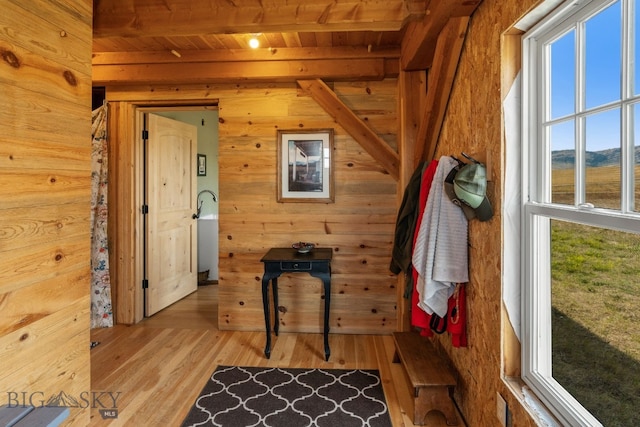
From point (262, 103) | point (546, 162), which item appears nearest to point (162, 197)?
point (262, 103)

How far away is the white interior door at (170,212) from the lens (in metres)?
3.51

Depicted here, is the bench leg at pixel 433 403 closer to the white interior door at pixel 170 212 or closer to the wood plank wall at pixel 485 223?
the wood plank wall at pixel 485 223

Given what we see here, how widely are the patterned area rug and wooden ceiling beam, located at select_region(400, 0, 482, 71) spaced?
2173mm

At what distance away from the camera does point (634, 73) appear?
987 mm

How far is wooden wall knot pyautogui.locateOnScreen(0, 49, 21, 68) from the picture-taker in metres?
1.25

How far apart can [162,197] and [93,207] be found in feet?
2.07

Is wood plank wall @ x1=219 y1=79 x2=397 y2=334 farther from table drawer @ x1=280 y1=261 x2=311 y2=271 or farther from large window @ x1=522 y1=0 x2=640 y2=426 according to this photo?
large window @ x1=522 y1=0 x2=640 y2=426

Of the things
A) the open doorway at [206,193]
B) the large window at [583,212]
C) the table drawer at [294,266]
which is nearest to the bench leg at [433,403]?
the large window at [583,212]

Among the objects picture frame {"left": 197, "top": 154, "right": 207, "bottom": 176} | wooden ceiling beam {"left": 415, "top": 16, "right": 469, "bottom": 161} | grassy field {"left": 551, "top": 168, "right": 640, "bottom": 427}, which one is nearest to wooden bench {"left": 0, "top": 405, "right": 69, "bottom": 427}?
grassy field {"left": 551, "top": 168, "right": 640, "bottom": 427}

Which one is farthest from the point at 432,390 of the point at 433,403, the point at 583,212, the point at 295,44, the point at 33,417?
the point at 295,44

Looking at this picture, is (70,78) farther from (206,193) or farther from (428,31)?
(206,193)

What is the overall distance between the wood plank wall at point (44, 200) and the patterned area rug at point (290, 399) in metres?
0.68

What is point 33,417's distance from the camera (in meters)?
1.09

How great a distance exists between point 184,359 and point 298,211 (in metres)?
1.49
